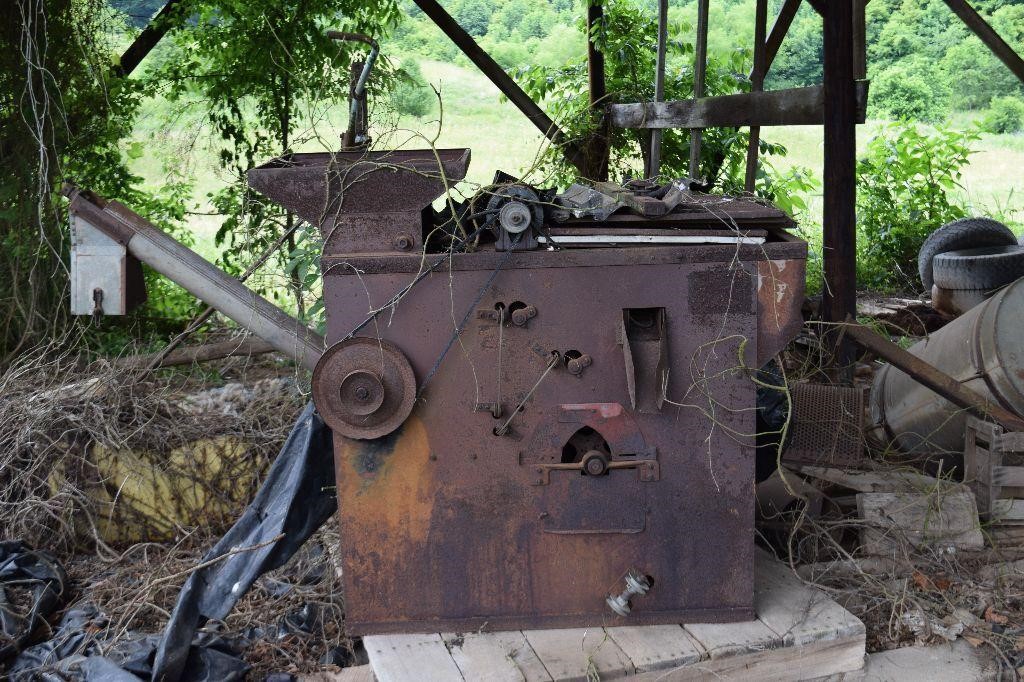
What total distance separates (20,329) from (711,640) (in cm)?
426

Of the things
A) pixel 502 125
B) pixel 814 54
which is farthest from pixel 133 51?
pixel 814 54

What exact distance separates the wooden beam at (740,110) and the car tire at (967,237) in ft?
6.89

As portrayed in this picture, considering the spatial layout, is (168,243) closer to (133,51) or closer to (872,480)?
(872,480)

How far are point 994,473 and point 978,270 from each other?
2.56 metres

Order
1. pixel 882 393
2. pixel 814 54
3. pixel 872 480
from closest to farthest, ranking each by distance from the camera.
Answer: pixel 872 480 → pixel 882 393 → pixel 814 54

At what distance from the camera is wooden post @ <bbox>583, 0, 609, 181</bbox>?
287 inches

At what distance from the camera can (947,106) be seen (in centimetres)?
1745

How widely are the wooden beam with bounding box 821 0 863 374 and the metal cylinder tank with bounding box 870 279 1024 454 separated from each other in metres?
0.36

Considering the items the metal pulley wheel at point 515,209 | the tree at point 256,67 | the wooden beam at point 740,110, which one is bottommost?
the metal pulley wheel at point 515,209

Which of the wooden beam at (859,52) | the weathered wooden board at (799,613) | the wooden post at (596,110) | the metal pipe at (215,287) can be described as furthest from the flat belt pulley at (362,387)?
the wooden post at (596,110)

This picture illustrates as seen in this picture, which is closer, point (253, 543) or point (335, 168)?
point (335, 168)

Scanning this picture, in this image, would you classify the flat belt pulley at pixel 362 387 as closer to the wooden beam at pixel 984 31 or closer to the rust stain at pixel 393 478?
the rust stain at pixel 393 478

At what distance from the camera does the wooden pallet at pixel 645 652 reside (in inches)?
104

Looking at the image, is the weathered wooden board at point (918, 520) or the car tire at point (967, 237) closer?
the weathered wooden board at point (918, 520)
